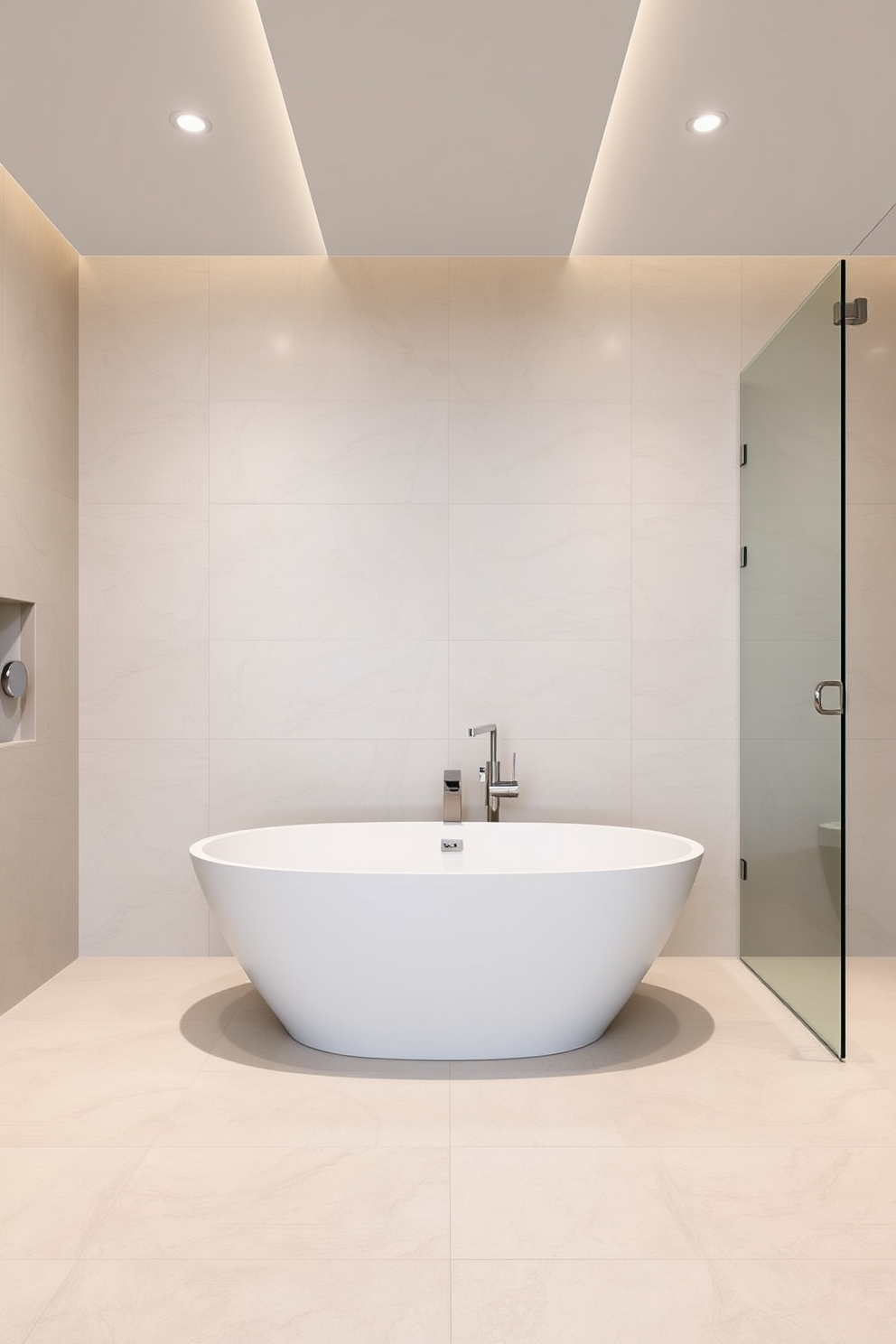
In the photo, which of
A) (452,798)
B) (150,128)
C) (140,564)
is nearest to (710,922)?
(452,798)

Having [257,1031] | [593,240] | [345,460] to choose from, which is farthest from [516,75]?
[257,1031]

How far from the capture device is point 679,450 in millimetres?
3697

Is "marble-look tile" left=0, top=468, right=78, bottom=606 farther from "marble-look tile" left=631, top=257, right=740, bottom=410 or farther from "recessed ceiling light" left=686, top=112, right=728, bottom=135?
"recessed ceiling light" left=686, top=112, right=728, bottom=135

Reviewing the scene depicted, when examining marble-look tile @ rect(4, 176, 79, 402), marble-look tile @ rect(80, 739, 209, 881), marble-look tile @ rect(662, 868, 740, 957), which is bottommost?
marble-look tile @ rect(662, 868, 740, 957)

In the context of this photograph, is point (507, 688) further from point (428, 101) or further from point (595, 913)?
point (428, 101)

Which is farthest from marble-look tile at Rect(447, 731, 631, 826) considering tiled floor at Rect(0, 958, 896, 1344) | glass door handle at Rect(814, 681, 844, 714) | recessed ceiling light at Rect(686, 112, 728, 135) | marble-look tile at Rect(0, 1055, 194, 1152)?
recessed ceiling light at Rect(686, 112, 728, 135)

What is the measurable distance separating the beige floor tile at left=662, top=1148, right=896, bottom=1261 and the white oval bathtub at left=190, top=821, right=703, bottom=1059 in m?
0.56

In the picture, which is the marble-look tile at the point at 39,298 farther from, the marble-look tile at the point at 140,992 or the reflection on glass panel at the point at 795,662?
the reflection on glass panel at the point at 795,662

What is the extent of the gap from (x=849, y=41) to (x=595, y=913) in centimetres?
220

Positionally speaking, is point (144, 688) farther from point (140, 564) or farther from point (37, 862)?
point (37, 862)

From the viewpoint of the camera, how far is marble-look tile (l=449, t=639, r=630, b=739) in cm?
368

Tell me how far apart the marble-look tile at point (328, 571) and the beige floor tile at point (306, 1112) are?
1654 millimetres

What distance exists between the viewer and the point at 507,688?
369 cm

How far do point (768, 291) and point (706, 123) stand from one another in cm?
117
